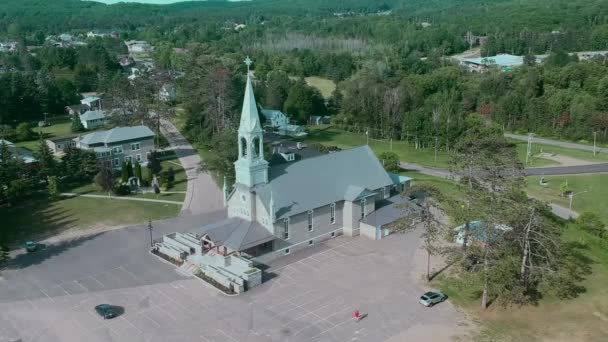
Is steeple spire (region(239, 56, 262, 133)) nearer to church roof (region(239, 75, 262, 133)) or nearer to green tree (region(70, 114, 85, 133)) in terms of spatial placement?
church roof (region(239, 75, 262, 133))

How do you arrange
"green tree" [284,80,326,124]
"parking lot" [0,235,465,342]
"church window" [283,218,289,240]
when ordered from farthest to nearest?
"green tree" [284,80,326,124] → "church window" [283,218,289,240] → "parking lot" [0,235,465,342]

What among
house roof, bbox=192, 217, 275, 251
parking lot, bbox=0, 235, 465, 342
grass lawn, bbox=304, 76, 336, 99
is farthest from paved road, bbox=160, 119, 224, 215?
grass lawn, bbox=304, 76, 336, 99

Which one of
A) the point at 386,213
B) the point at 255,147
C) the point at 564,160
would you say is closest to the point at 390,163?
the point at 386,213

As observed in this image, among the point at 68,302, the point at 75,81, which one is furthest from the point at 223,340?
the point at 75,81

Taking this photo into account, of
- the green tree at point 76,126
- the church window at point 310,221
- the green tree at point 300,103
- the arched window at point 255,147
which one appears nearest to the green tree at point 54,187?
the arched window at point 255,147

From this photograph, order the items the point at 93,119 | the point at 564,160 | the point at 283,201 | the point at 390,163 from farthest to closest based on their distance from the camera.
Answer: the point at 93,119 → the point at 564,160 → the point at 390,163 → the point at 283,201

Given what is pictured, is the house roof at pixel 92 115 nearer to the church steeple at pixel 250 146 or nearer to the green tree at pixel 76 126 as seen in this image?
the green tree at pixel 76 126

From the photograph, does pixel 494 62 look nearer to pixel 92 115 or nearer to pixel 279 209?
pixel 92 115
